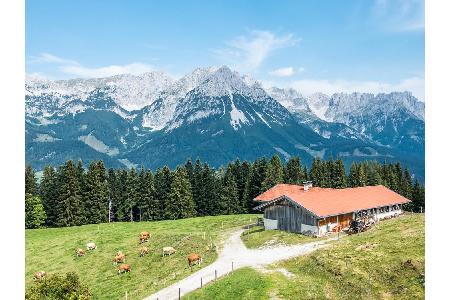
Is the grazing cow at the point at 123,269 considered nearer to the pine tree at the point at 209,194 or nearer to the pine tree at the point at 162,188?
the pine tree at the point at 162,188

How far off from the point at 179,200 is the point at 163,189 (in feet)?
23.7

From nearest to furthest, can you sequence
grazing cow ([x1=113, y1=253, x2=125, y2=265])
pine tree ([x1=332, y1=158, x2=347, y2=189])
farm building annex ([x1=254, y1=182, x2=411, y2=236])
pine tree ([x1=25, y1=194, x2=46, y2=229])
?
1. grazing cow ([x1=113, y1=253, x2=125, y2=265])
2. farm building annex ([x1=254, y1=182, x2=411, y2=236])
3. pine tree ([x1=25, y1=194, x2=46, y2=229])
4. pine tree ([x1=332, y1=158, x2=347, y2=189])

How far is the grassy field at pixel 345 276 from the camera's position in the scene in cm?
3400

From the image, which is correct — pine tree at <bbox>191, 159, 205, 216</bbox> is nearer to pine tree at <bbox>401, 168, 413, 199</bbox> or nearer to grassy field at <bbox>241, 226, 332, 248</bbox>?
grassy field at <bbox>241, 226, 332, 248</bbox>

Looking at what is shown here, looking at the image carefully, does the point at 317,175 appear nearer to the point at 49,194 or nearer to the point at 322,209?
the point at 322,209

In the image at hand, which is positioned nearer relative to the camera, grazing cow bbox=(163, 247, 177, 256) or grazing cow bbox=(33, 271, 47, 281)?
grazing cow bbox=(33, 271, 47, 281)

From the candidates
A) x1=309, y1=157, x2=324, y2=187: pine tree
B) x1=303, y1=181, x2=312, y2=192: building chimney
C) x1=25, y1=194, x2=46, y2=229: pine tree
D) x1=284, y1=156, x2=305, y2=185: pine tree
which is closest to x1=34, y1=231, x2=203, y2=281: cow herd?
x1=303, y1=181, x2=312, y2=192: building chimney

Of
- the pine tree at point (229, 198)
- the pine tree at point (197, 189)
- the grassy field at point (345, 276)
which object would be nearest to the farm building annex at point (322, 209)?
the grassy field at point (345, 276)

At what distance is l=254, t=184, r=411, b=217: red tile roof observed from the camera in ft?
207

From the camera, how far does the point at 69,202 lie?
4141 inches
